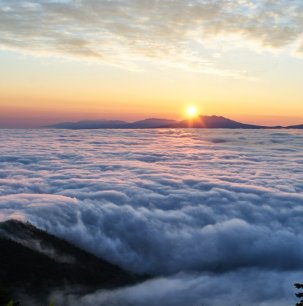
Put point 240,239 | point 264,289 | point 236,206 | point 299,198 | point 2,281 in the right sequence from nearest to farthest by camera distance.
Answer: point 2,281, point 264,289, point 240,239, point 236,206, point 299,198

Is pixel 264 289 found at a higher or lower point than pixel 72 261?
lower

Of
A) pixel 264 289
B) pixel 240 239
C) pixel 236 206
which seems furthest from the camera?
pixel 236 206

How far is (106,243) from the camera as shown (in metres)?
35.6

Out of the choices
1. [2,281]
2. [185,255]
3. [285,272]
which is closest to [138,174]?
[185,255]

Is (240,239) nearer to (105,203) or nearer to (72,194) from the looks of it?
(105,203)

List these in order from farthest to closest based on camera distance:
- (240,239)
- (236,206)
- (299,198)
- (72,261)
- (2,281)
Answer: (299,198)
(236,206)
(240,239)
(72,261)
(2,281)

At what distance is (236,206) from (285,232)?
25.8 feet

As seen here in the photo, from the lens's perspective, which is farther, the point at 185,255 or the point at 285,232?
the point at 285,232

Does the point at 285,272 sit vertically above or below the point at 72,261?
below

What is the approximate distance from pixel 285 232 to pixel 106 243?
20.0 meters

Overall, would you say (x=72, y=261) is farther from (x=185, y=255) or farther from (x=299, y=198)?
(x=299, y=198)

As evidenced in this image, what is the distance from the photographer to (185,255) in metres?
37.2

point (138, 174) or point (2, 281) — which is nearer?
point (2, 281)

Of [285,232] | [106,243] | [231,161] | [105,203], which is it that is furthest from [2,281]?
[231,161]
